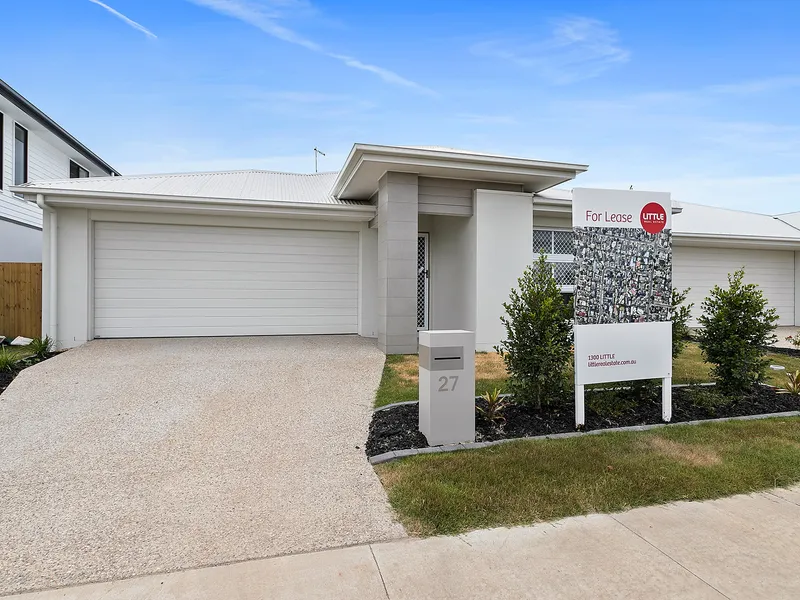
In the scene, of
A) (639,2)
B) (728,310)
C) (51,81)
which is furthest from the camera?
(51,81)

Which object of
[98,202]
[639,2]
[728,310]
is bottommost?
[728,310]

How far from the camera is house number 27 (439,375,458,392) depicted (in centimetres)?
Result: 436

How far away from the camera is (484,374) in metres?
7.29

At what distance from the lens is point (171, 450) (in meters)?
4.39

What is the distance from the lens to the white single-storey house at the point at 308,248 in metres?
8.98

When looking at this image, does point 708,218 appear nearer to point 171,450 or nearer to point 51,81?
point 171,450

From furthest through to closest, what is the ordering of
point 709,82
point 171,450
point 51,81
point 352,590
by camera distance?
point 51,81
point 709,82
point 171,450
point 352,590

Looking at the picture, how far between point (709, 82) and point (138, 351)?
503 inches

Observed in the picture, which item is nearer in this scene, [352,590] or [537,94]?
[352,590]

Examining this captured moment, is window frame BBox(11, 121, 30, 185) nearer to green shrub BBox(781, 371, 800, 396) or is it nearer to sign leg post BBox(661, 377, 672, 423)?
sign leg post BBox(661, 377, 672, 423)

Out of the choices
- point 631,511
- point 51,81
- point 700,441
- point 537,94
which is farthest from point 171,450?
point 51,81

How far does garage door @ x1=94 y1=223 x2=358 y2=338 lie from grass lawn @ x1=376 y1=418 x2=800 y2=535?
7392 mm

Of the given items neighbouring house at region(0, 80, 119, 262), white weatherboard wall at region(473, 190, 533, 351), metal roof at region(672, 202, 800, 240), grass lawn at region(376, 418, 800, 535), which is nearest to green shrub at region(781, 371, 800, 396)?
grass lawn at region(376, 418, 800, 535)

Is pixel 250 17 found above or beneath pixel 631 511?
above
